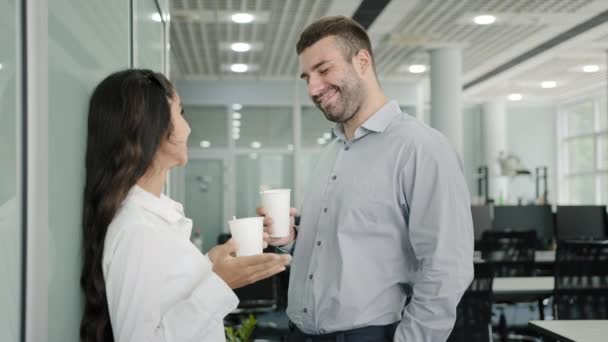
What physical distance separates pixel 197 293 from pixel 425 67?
9858 millimetres

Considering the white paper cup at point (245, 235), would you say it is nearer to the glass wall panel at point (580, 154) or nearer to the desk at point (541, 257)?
the desk at point (541, 257)

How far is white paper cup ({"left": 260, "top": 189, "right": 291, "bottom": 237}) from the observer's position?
67.2 inches

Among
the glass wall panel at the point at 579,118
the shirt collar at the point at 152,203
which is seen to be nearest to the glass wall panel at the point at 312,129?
the glass wall panel at the point at 579,118

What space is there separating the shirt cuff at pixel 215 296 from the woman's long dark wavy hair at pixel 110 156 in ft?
Answer: 0.70

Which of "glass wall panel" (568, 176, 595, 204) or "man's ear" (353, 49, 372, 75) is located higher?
"man's ear" (353, 49, 372, 75)

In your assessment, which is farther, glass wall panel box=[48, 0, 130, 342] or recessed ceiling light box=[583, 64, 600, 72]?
recessed ceiling light box=[583, 64, 600, 72]

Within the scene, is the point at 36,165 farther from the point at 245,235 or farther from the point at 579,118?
the point at 579,118

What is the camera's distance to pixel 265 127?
12125 millimetres

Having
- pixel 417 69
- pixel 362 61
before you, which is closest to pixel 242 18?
pixel 417 69

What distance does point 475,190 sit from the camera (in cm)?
1436

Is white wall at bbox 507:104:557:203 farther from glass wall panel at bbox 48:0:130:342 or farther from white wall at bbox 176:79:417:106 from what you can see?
glass wall panel at bbox 48:0:130:342

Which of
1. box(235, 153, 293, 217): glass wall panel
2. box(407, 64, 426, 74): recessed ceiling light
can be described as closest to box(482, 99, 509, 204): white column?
box(407, 64, 426, 74): recessed ceiling light

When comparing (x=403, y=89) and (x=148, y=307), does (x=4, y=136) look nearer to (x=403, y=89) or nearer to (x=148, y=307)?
(x=148, y=307)

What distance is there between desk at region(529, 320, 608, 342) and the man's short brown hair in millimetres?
1300
